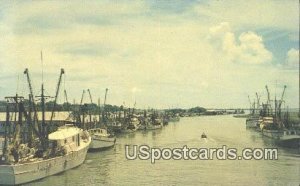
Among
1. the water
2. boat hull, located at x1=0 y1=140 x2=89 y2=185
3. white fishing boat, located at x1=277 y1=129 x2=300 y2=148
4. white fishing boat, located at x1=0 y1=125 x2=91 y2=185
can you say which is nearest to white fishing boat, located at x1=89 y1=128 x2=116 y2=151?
white fishing boat, located at x1=0 y1=125 x2=91 y2=185

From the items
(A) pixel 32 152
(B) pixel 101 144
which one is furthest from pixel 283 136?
(A) pixel 32 152

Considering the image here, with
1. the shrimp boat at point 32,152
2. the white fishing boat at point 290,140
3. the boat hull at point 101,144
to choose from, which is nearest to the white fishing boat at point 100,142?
the boat hull at point 101,144

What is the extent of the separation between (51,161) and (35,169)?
1137 mm

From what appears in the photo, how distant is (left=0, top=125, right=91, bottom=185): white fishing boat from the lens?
41.1ft

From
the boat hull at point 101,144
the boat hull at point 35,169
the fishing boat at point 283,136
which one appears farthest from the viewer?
the fishing boat at point 283,136

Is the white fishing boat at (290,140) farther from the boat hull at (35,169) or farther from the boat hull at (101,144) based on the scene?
the boat hull at (35,169)

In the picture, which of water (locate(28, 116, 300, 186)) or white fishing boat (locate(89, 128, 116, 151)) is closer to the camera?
water (locate(28, 116, 300, 186))

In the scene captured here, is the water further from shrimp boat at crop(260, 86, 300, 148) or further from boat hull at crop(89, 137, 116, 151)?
shrimp boat at crop(260, 86, 300, 148)

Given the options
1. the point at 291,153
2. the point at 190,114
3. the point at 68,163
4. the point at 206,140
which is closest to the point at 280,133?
the point at 206,140

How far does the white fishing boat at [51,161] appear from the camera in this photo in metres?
12.5

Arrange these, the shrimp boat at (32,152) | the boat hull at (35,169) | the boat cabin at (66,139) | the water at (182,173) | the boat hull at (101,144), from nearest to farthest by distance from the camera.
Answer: the boat hull at (35,169)
the shrimp boat at (32,152)
the water at (182,173)
the boat cabin at (66,139)
the boat hull at (101,144)

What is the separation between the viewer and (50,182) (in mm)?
13758

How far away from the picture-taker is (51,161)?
14570 mm

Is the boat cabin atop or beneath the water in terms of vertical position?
atop
